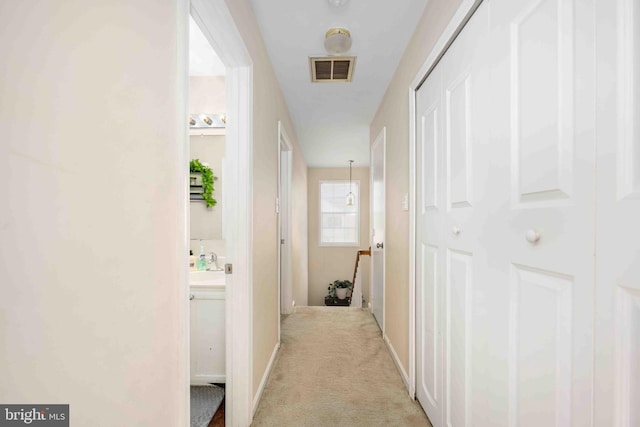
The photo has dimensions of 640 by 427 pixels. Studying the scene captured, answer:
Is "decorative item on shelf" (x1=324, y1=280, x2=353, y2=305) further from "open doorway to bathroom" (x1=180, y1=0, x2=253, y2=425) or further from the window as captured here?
"open doorway to bathroom" (x1=180, y1=0, x2=253, y2=425)

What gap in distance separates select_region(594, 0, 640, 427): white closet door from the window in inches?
239

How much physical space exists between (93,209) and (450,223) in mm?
1376

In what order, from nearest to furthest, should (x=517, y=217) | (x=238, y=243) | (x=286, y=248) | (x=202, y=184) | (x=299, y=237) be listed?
(x=517, y=217)
(x=238, y=243)
(x=202, y=184)
(x=286, y=248)
(x=299, y=237)

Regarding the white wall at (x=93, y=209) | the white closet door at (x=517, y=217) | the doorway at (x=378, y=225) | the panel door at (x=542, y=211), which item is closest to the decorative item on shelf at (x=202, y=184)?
the doorway at (x=378, y=225)

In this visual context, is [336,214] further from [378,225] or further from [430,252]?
[430,252]

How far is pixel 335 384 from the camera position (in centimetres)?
213

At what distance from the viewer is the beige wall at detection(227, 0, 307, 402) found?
1826mm

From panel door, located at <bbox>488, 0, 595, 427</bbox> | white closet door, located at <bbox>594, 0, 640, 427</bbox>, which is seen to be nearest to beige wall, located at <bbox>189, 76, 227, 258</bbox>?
panel door, located at <bbox>488, 0, 595, 427</bbox>

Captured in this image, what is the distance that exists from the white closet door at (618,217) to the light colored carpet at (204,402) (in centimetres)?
189

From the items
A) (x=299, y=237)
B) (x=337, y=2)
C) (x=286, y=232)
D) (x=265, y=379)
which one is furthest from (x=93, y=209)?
(x=299, y=237)

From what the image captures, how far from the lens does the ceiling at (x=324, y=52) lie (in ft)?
5.78

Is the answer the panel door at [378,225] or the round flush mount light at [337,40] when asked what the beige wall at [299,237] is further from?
the round flush mount light at [337,40]

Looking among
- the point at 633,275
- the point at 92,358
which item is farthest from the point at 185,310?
the point at 633,275

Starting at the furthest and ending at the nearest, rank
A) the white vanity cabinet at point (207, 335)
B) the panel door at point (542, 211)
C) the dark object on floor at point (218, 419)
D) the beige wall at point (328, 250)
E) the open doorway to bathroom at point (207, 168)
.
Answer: the beige wall at point (328, 250) → the open doorway to bathroom at point (207, 168) → the white vanity cabinet at point (207, 335) → the dark object on floor at point (218, 419) → the panel door at point (542, 211)
